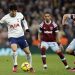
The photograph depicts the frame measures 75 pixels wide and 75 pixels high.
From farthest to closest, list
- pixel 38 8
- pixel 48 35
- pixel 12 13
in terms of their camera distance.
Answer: pixel 38 8, pixel 48 35, pixel 12 13

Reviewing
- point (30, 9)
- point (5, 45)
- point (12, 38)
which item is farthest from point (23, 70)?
point (30, 9)

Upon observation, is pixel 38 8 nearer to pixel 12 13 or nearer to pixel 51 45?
pixel 51 45

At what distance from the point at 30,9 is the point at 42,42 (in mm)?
15610

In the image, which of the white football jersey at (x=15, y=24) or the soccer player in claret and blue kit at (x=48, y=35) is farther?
Result: the soccer player in claret and blue kit at (x=48, y=35)

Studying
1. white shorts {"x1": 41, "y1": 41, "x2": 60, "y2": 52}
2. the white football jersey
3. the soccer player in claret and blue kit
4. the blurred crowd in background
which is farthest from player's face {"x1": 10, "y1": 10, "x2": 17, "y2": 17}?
the blurred crowd in background

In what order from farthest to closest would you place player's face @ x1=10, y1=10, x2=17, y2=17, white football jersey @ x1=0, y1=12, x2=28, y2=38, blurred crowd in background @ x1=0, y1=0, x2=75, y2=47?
1. blurred crowd in background @ x1=0, y1=0, x2=75, y2=47
2. white football jersey @ x1=0, y1=12, x2=28, y2=38
3. player's face @ x1=10, y1=10, x2=17, y2=17

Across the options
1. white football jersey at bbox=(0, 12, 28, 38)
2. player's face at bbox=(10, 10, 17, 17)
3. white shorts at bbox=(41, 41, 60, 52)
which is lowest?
white shorts at bbox=(41, 41, 60, 52)

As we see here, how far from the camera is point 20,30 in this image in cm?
1695

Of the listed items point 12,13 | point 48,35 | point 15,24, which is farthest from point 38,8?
point 12,13

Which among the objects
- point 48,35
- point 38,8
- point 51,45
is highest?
point 48,35

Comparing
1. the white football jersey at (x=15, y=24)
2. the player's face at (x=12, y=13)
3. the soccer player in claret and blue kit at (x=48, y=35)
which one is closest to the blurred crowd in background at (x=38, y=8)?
the soccer player in claret and blue kit at (x=48, y=35)

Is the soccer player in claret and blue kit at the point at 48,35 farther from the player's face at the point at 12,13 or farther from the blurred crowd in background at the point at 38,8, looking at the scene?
the blurred crowd in background at the point at 38,8

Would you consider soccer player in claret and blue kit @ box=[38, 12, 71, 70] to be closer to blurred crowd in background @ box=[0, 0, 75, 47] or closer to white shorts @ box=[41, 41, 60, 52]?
white shorts @ box=[41, 41, 60, 52]

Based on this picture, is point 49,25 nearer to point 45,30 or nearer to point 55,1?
point 45,30
